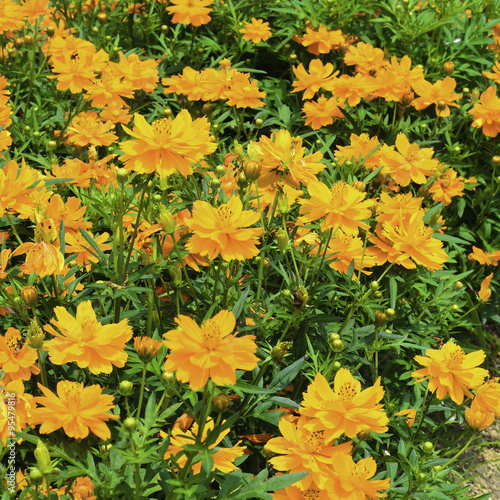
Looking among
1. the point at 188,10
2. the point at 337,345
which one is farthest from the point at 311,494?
the point at 188,10

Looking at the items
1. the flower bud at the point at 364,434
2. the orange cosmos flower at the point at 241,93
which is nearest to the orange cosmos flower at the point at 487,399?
the flower bud at the point at 364,434

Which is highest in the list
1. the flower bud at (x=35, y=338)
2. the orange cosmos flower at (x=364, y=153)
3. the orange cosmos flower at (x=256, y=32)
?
the orange cosmos flower at (x=256, y=32)

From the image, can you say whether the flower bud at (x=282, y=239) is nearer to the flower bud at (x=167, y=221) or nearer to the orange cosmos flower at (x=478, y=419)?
the flower bud at (x=167, y=221)

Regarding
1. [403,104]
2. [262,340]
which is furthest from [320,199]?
[403,104]

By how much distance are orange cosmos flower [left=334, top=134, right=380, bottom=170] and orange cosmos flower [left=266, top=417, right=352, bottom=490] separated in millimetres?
1029

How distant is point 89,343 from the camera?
111cm

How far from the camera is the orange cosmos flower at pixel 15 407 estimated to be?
1.13m

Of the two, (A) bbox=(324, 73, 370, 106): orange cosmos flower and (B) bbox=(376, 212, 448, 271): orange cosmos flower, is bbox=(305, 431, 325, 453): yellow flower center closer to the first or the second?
(B) bbox=(376, 212, 448, 271): orange cosmos flower

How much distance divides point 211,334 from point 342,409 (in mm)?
350

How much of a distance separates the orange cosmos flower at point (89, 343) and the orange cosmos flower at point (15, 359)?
19 centimetres

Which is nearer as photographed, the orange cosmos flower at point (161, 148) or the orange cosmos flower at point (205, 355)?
the orange cosmos flower at point (205, 355)

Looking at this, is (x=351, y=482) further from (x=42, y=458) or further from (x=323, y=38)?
(x=323, y=38)

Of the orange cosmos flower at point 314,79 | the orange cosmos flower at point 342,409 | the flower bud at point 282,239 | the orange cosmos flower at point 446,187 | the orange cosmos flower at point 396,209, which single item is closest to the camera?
the orange cosmos flower at point 342,409

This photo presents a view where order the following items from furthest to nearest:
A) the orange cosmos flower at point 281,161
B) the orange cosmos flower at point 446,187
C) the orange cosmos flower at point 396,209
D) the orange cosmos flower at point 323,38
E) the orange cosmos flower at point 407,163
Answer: the orange cosmos flower at point 323,38, the orange cosmos flower at point 446,187, the orange cosmos flower at point 407,163, the orange cosmos flower at point 396,209, the orange cosmos flower at point 281,161
